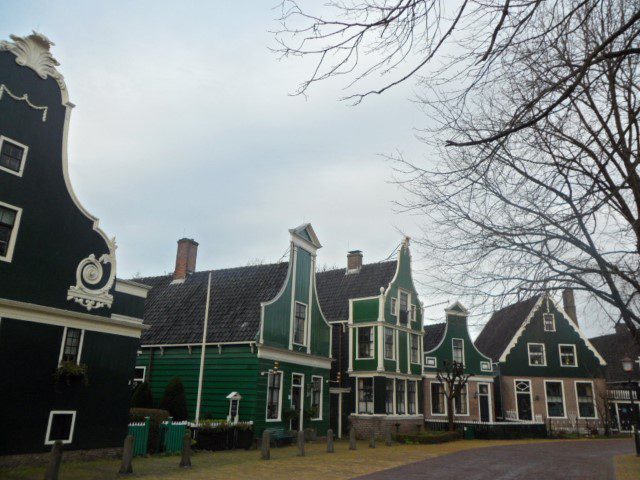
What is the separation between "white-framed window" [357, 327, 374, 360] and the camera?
29.9 m

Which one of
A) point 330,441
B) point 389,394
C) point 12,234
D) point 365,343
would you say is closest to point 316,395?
point 365,343

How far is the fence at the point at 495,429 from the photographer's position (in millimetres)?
29484

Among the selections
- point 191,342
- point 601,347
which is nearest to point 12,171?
point 191,342

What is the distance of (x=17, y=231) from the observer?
537 inches

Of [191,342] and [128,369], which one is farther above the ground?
[191,342]

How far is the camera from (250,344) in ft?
72.9

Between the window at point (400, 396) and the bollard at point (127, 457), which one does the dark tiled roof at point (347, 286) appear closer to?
the window at point (400, 396)

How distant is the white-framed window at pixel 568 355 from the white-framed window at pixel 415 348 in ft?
42.5

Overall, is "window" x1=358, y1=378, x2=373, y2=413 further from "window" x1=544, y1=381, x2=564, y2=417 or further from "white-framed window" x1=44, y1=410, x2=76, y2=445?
"white-framed window" x1=44, y1=410, x2=76, y2=445

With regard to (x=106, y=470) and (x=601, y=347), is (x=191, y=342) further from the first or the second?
(x=601, y=347)

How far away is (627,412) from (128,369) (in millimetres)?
37349

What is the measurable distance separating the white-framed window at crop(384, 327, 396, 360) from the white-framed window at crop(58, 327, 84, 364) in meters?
18.8

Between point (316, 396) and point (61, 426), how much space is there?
1409cm

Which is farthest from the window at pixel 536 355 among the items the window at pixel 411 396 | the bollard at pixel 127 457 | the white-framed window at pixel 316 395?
the bollard at pixel 127 457
